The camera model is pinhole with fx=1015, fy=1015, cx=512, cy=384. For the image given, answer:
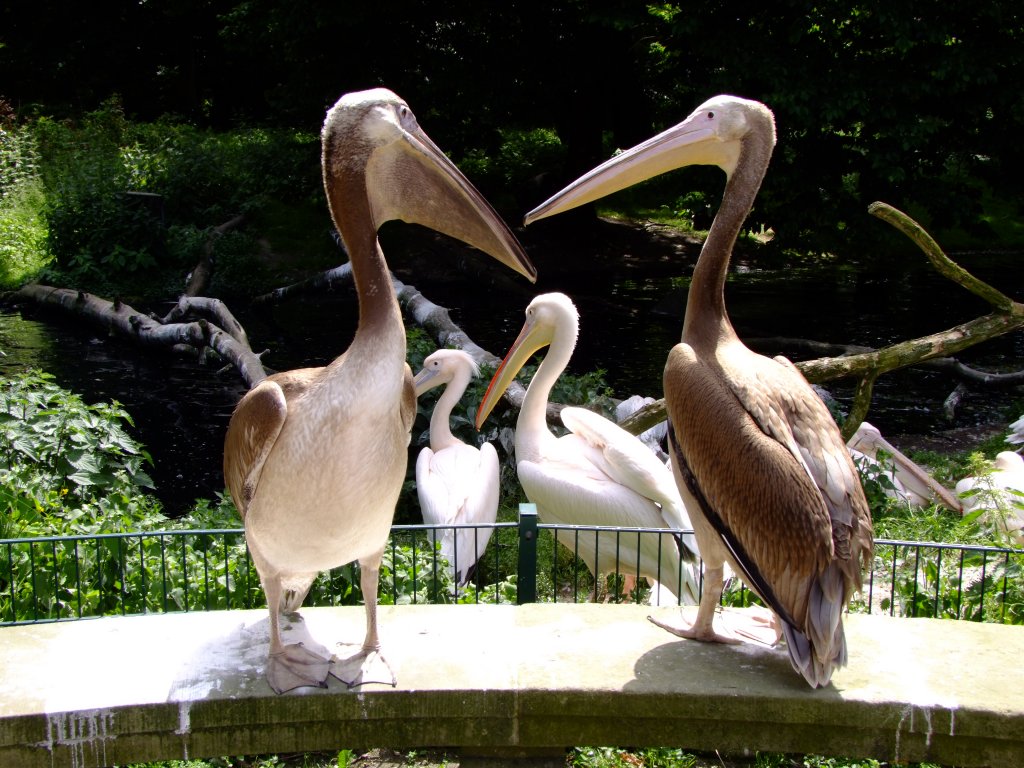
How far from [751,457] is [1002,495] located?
2.54m

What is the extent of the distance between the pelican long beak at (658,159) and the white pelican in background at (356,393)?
70 centimetres

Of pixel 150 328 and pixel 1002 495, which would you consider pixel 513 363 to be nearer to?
pixel 1002 495

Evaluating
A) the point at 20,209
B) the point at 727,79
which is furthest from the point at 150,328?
the point at 20,209

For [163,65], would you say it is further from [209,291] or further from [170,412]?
[170,412]

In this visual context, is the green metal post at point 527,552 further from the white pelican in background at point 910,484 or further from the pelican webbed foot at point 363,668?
the white pelican in background at point 910,484

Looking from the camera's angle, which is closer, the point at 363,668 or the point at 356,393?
the point at 356,393

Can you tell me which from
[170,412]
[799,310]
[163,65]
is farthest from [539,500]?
[163,65]

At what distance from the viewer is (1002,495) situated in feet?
15.7

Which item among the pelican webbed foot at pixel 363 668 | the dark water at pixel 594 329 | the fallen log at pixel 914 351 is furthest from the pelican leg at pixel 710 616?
the dark water at pixel 594 329

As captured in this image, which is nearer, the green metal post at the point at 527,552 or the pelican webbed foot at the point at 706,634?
the pelican webbed foot at the point at 706,634

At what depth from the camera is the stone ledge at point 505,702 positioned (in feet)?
9.39

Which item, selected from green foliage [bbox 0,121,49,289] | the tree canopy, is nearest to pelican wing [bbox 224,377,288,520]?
the tree canopy

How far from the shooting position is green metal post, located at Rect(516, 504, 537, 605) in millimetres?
3598

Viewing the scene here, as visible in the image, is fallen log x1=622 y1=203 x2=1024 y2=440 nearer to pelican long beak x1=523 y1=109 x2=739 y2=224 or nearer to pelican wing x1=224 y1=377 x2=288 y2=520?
pelican long beak x1=523 y1=109 x2=739 y2=224
